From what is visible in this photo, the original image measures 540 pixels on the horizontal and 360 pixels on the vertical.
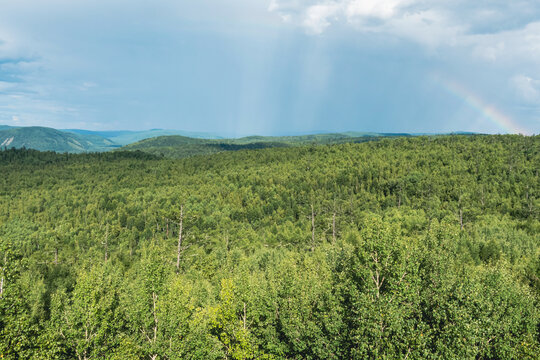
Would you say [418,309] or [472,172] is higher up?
[472,172]

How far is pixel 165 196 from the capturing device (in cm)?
16800

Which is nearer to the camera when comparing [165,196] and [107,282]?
[107,282]

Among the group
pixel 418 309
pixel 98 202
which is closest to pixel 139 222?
pixel 98 202

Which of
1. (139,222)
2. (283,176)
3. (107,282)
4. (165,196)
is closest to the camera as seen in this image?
(107,282)

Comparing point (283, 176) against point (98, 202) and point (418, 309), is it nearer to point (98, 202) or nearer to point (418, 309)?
point (98, 202)

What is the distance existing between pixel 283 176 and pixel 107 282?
157 metres

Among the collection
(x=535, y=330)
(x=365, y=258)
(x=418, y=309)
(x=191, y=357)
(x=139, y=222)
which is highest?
(x=365, y=258)

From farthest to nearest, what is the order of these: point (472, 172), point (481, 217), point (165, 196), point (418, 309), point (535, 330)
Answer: point (165, 196) < point (472, 172) < point (481, 217) < point (535, 330) < point (418, 309)

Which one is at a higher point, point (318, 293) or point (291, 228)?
point (318, 293)

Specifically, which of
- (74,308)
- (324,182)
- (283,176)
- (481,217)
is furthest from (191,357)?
(283,176)

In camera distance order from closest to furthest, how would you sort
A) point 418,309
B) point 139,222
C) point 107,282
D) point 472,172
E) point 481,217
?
point 418,309 < point 107,282 < point 481,217 < point 139,222 < point 472,172

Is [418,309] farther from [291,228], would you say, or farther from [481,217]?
[481,217]

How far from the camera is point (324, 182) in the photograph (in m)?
170

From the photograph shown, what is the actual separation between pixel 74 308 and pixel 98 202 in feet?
Answer: 542
